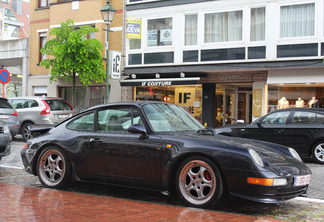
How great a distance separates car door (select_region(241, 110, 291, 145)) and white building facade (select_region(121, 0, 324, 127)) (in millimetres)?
6592

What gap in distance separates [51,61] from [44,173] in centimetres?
1596

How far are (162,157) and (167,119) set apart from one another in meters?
0.78

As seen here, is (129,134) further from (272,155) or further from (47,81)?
(47,81)

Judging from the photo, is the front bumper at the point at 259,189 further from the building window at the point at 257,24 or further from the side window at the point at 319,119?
the building window at the point at 257,24

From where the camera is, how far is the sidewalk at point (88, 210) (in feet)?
16.0

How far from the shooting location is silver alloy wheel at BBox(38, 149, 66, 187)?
6.78 metres

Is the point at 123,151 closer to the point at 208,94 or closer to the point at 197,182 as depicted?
the point at 197,182

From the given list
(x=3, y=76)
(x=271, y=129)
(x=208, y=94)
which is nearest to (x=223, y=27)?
(x=208, y=94)

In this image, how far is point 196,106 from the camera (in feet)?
71.8

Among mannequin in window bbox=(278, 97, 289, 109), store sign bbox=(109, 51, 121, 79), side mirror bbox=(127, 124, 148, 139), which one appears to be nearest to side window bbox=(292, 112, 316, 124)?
side mirror bbox=(127, 124, 148, 139)

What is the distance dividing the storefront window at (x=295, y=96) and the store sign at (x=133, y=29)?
7.23 metres

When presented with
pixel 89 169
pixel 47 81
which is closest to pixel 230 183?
pixel 89 169

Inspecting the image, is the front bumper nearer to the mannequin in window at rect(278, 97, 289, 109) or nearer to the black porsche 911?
the black porsche 911

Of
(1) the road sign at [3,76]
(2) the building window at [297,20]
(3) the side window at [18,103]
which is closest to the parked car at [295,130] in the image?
(2) the building window at [297,20]
